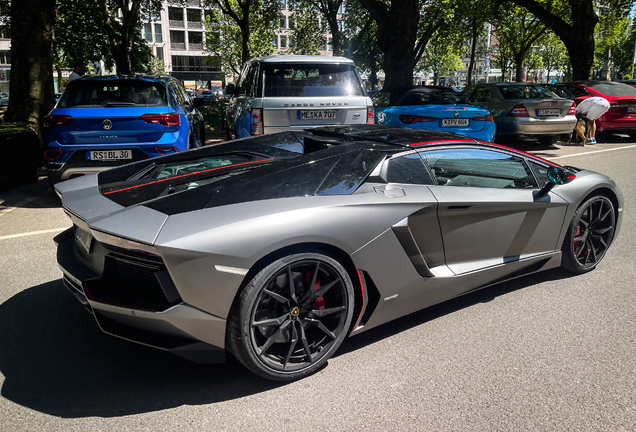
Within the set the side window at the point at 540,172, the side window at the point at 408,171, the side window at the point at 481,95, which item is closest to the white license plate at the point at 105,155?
the side window at the point at 408,171

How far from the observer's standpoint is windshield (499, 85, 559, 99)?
12.7 metres

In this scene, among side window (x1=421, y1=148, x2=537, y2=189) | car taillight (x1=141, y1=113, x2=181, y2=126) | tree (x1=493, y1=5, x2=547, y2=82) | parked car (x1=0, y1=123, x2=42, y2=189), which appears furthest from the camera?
tree (x1=493, y1=5, x2=547, y2=82)

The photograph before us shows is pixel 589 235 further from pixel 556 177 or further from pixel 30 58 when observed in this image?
pixel 30 58

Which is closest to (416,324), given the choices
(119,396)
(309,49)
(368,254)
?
(368,254)

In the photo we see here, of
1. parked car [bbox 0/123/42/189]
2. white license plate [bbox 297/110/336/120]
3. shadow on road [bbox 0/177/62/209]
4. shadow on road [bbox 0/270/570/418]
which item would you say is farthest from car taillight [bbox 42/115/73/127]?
shadow on road [bbox 0/270/570/418]

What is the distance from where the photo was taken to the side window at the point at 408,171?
10.8 feet

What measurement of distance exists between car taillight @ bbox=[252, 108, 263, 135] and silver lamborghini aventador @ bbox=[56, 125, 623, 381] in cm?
360

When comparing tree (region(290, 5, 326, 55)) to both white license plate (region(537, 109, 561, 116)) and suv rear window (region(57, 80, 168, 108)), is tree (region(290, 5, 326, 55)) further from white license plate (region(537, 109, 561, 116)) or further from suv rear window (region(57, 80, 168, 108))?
suv rear window (region(57, 80, 168, 108))

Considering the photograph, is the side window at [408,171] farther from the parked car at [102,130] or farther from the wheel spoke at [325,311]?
the parked car at [102,130]

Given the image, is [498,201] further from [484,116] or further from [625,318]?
[484,116]

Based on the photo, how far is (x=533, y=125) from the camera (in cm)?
1207

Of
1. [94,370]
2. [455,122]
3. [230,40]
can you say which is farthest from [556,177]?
[230,40]

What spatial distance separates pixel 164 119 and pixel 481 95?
925 centimetres

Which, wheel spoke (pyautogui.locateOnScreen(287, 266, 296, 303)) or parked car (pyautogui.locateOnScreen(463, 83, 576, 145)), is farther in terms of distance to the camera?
parked car (pyautogui.locateOnScreen(463, 83, 576, 145))
